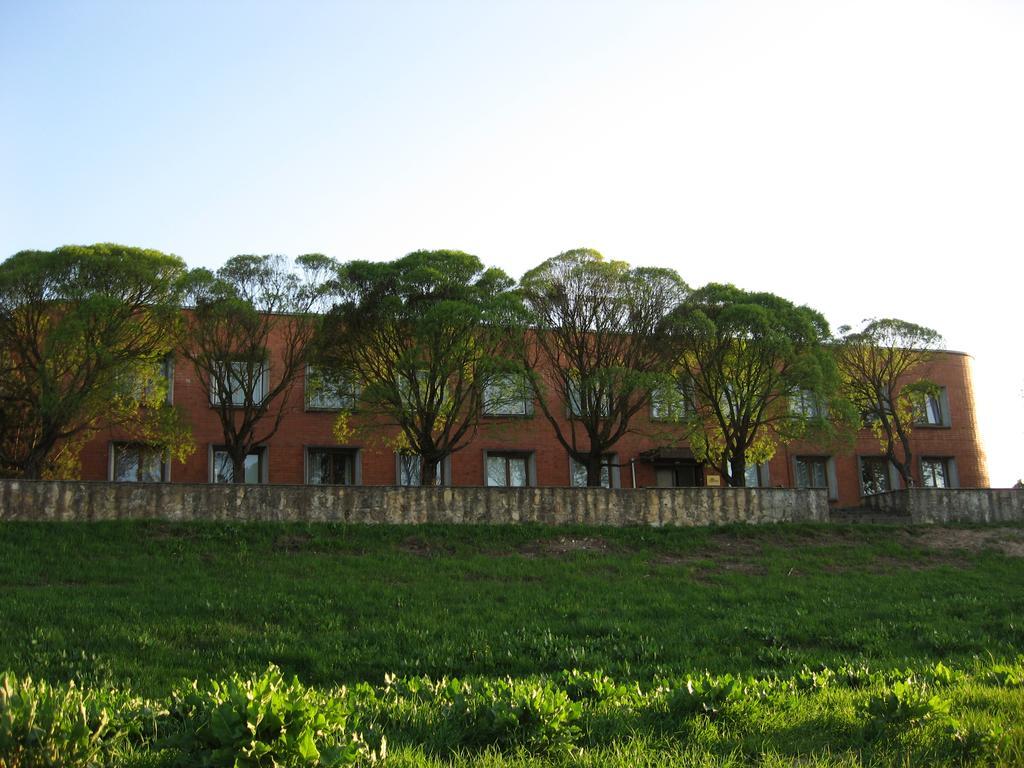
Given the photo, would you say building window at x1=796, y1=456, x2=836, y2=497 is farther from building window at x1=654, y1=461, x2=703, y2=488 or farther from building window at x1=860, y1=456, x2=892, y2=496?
building window at x1=654, y1=461, x2=703, y2=488

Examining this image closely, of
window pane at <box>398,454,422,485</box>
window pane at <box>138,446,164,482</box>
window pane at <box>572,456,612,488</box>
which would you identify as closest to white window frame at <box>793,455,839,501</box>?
window pane at <box>572,456,612,488</box>

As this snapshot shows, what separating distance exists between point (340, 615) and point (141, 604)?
2.86m

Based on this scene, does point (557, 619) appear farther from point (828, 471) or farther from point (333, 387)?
point (828, 471)

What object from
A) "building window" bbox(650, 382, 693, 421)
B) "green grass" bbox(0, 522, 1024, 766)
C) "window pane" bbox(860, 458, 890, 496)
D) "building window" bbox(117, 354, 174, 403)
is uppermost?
"building window" bbox(117, 354, 174, 403)

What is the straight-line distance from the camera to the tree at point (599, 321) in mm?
27859

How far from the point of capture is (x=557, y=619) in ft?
46.7

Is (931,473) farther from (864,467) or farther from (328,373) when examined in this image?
(328,373)

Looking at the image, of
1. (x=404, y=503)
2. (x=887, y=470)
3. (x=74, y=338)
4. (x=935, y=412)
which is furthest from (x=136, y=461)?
(x=935, y=412)

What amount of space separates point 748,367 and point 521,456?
32.1 feet

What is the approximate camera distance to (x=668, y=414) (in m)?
28.7

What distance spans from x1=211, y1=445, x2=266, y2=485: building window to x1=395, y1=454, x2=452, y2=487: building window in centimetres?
453

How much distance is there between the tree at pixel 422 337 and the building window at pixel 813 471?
1603 centimetres

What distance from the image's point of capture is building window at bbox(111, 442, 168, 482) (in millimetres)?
30969

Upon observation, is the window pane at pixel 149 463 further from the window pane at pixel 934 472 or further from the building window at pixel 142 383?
the window pane at pixel 934 472
